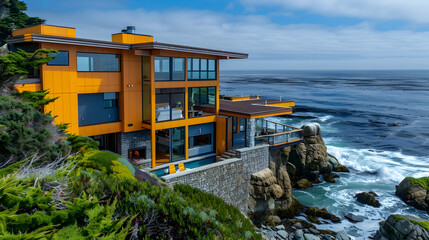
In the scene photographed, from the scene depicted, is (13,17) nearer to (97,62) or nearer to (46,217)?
(97,62)

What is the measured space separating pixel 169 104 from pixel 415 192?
2161cm

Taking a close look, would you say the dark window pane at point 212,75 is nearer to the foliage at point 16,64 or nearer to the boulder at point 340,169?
the foliage at point 16,64

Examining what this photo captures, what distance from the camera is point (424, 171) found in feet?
122

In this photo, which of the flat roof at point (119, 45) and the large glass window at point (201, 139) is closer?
the flat roof at point (119, 45)

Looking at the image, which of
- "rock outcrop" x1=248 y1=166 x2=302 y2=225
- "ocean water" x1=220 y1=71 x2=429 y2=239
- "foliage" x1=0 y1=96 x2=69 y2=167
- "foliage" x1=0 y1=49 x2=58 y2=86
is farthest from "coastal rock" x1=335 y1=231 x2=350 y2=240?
"foliage" x1=0 y1=49 x2=58 y2=86

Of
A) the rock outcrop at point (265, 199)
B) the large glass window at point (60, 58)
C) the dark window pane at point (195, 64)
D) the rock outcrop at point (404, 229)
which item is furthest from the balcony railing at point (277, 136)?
the large glass window at point (60, 58)

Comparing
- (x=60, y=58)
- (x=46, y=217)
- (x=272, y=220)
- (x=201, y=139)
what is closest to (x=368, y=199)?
(x=272, y=220)

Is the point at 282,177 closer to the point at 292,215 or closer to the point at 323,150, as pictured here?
the point at 292,215

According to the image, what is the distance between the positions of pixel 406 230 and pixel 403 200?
10.3m

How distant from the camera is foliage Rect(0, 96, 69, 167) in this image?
1288 cm

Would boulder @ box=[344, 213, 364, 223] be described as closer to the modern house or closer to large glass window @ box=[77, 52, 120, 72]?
the modern house

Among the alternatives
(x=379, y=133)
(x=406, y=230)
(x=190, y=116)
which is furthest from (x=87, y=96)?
(x=379, y=133)

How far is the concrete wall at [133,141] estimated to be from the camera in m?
22.4

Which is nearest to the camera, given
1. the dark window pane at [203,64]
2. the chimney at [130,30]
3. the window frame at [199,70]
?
the chimney at [130,30]
